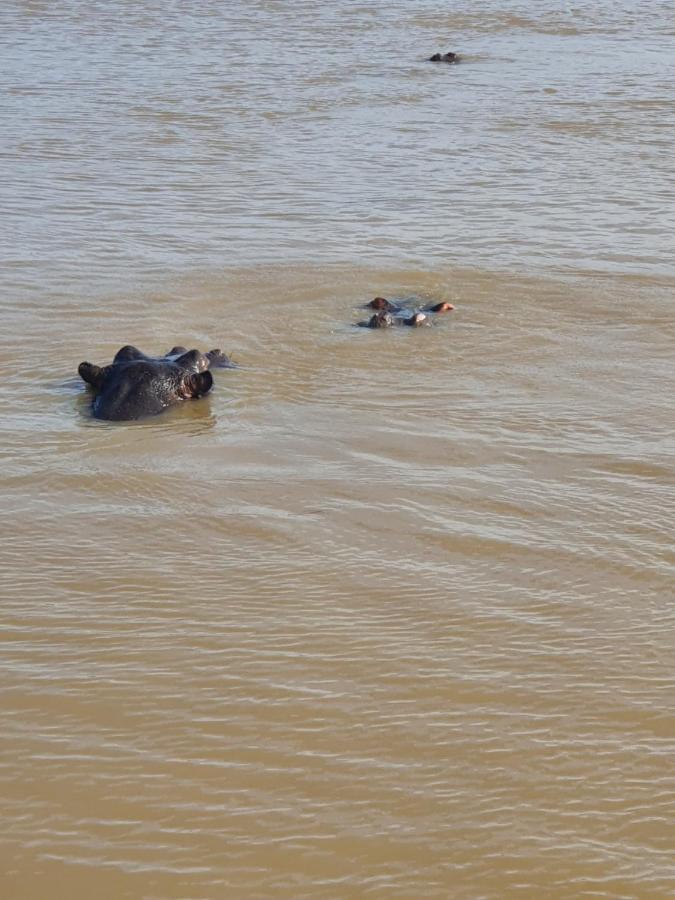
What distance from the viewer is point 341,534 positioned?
18.4ft

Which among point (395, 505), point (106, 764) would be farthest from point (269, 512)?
point (106, 764)

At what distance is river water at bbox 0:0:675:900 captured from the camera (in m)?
3.83

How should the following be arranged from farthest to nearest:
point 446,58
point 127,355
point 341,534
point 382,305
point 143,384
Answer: point 446,58, point 382,305, point 127,355, point 143,384, point 341,534

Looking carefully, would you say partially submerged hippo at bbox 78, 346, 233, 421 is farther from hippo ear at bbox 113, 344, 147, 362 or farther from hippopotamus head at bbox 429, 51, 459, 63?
hippopotamus head at bbox 429, 51, 459, 63

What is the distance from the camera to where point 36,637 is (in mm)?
4758

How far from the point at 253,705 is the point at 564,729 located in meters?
0.96

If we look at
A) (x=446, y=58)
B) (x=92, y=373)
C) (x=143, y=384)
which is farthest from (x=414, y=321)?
(x=446, y=58)

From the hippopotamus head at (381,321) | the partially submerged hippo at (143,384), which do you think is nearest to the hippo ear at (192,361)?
the partially submerged hippo at (143,384)

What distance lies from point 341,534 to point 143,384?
1.98m

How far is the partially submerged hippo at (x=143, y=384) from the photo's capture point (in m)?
7.11

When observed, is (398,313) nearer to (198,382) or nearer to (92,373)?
(198,382)

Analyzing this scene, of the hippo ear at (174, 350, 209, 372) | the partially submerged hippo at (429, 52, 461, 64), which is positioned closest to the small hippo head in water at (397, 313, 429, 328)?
the hippo ear at (174, 350, 209, 372)

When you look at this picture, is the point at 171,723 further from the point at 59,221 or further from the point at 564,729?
the point at 59,221

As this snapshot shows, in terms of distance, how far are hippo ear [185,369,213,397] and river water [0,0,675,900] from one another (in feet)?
0.31
